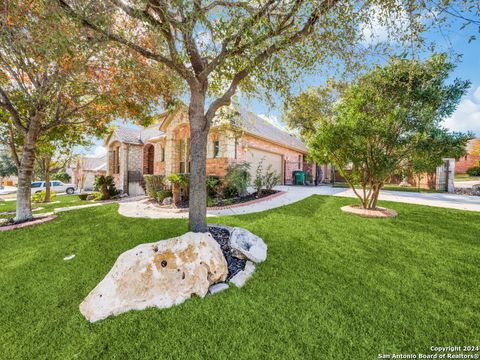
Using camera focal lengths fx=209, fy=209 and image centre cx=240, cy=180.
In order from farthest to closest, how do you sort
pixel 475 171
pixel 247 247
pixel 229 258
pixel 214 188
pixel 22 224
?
1. pixel 475 171
2. pixel 214 188
3. pixel 22 224
4. pixel 247 247
5. pixel 229 258

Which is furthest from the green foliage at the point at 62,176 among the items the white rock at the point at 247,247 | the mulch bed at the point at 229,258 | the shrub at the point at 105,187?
the white rock at the point at 247,247

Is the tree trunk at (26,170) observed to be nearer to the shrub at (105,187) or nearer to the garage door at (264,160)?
the shrub at (105,187)

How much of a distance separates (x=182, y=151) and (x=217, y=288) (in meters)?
11.1

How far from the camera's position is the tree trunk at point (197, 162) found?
423 centimetres

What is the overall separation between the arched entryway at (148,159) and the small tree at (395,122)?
565 inches

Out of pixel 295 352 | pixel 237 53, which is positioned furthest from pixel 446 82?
pixel 295 352

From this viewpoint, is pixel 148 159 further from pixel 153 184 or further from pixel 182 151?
pixel 153 184

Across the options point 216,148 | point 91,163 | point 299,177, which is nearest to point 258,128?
point 216,148

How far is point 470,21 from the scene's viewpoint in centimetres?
261

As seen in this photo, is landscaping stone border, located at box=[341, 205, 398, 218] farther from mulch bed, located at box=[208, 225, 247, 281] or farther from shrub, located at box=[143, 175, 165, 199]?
shrub, located at box=[143, 175, 165, 199]

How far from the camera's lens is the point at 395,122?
6.32 metres

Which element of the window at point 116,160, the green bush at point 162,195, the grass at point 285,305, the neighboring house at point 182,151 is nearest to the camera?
the grass at point 285,305

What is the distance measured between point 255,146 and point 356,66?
8.71 m

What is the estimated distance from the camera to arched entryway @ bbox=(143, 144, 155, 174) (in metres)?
17.2
